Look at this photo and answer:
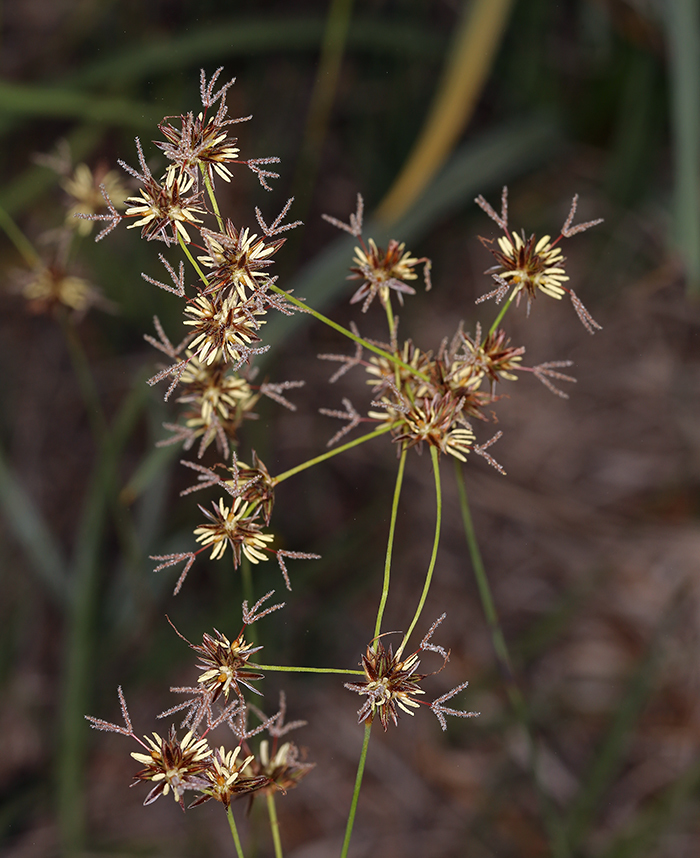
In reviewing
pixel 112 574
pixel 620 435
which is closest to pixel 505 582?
pixel 620 435

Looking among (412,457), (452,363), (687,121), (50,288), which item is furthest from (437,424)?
Answer: (412,457)

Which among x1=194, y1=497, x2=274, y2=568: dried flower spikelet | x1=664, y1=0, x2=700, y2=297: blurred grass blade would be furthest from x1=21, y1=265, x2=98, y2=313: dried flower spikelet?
x1=664, y1=0, x2=700, y2=297: blurred grass blade

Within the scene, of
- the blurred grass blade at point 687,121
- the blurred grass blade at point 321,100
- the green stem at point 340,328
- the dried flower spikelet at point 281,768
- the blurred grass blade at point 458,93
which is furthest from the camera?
the blurred grass blade at point 321,100

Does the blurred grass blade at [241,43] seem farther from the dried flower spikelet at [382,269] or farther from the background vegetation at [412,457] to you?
the dried flower spikelet at [382,269]

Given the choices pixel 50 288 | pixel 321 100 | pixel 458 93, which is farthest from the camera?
pixel 321 100

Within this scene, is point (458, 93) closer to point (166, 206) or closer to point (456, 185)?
point (456, 185)

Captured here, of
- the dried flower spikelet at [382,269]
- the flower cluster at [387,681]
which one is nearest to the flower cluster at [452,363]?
the dried flower spikelet at [382,269]
